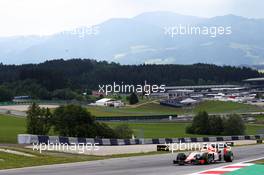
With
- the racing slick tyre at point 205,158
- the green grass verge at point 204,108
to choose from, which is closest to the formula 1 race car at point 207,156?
the racing slick tyre at point 205,158

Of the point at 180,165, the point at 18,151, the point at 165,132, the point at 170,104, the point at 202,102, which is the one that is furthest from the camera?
the point at 202,102

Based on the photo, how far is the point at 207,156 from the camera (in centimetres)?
2891

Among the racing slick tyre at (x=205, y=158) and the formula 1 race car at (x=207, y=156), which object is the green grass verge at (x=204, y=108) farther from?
the racing slick tyre at (x=205, y=158)

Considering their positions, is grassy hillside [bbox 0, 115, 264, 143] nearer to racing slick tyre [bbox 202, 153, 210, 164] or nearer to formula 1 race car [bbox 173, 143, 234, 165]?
formula 1 race car [bbox 173, 143, 234, 165]

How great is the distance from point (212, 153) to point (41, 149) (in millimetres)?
A: 15599

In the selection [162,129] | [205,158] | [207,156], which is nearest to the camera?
[205,158]

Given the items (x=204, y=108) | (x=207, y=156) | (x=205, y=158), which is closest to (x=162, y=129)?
(x=204, y=108)

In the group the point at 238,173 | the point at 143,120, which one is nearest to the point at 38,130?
the point at 143,120

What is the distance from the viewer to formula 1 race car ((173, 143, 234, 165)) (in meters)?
28.6

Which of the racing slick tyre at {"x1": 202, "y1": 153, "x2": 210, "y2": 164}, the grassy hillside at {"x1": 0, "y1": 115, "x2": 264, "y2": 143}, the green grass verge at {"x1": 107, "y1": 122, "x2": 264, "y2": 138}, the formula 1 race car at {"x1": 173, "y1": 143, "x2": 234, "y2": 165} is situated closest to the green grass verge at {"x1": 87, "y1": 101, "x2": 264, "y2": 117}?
the green grass verge at {"x1": 107, "y1": 122, "x2": 264, "y2": 138}

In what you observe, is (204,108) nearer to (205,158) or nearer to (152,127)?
(152,127)

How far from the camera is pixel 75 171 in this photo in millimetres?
24859

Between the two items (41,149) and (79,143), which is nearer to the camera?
(41,149)

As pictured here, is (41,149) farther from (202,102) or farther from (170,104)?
(202,102)
